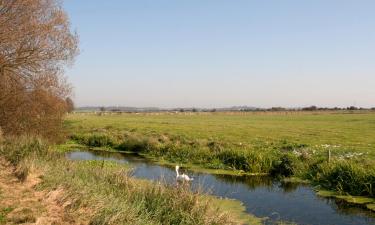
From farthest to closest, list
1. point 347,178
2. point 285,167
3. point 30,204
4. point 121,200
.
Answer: point 285,167 < point 347,178 < point 121,200 < point 30,204

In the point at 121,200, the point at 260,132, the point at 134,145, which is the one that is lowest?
the point at 134,145

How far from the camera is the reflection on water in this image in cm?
1567

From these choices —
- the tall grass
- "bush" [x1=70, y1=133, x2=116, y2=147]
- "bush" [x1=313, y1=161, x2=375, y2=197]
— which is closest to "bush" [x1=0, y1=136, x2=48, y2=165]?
the tall grass

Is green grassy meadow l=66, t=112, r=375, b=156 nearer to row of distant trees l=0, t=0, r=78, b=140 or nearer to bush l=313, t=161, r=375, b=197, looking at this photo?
bush l=313, t=161, r=375, b=197

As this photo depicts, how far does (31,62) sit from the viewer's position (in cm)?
2300

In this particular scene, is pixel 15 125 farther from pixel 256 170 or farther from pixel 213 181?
pixel 256 170

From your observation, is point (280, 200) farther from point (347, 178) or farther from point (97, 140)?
point (97, 140)

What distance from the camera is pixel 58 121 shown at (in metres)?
28.9

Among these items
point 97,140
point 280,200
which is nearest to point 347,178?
point 280,200

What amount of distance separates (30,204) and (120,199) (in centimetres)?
221

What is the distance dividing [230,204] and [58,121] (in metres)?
15.8

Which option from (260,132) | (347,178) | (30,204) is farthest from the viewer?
(260,132)

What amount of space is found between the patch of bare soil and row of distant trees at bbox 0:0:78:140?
9405mm

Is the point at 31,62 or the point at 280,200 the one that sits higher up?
the point at 31,62
